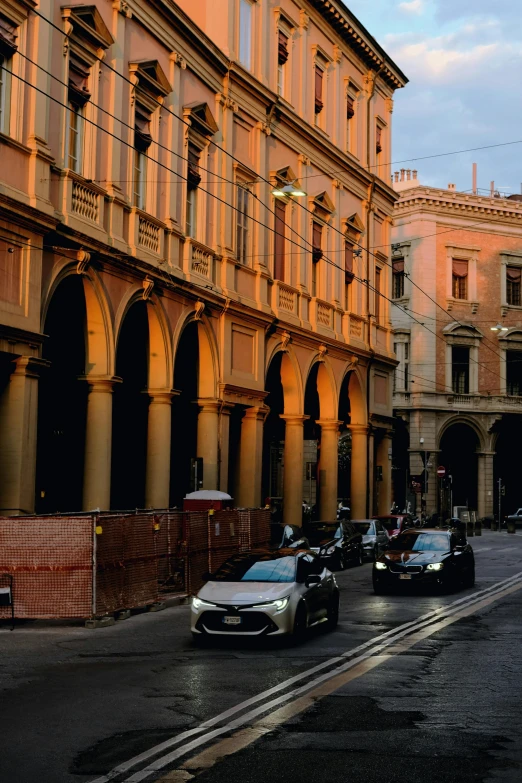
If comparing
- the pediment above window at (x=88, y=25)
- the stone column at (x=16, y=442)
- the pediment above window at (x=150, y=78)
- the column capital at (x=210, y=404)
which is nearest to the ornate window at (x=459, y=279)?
the column capital at (x=210, y=404)

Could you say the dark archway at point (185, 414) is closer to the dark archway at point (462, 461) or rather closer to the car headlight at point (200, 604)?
the car headlight at point (200, 604)

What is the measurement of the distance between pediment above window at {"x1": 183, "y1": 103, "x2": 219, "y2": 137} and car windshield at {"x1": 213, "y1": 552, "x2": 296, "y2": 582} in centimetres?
1582

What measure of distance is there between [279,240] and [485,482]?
3504 centimetres

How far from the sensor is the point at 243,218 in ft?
113

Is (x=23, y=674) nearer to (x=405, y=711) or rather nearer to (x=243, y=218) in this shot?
(x=405, y=711)

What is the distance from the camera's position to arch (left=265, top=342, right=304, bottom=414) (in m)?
38.0

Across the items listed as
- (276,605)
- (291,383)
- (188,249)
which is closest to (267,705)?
(276,605)

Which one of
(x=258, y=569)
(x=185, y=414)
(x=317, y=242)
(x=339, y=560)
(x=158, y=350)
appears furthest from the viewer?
(x=317, y=242)

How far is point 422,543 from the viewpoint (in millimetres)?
26000

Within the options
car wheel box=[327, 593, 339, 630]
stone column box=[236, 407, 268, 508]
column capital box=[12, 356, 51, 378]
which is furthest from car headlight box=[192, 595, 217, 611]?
stone column box=[236, 407, 268, 508]

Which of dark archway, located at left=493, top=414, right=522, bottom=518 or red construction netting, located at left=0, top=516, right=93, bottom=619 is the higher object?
dark archway, located at left=493, top=414, right=522, bottom=518

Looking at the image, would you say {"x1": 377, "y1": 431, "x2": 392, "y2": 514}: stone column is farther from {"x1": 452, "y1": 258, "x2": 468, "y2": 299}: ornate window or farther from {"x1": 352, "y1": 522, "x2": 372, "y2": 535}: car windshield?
{"x1": 452, "y1": 258, "x2": 468, "y2": 299}: ornate window

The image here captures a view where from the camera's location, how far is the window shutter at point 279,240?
3688 cm

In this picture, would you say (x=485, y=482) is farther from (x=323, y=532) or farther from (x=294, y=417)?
(x=323, y=532)
